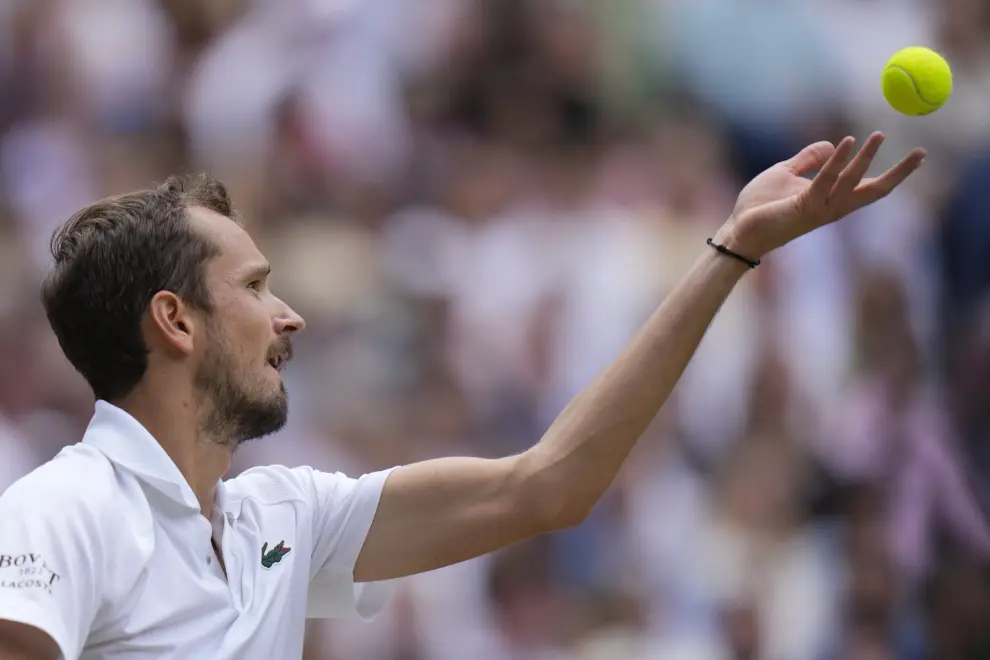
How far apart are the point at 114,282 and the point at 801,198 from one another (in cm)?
128

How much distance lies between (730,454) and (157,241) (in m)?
3.96

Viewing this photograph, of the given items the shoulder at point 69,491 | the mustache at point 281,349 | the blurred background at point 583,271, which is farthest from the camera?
the blurred background at point 583,271

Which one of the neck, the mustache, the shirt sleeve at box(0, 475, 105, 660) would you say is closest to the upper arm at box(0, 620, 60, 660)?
the shirt sleeve at box(0, 475, 105, 660)

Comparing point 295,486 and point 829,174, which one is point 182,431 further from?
point 829,174

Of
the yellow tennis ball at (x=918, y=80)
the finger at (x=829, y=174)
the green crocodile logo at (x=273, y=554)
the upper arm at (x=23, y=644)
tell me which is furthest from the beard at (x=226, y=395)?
the yellow tennis ball at (x=918, y=80)

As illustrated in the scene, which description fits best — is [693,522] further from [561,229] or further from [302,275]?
[302,275]

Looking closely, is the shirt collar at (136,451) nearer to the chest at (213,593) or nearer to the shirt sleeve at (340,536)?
the chest at (213,593)

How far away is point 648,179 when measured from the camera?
22.0ft

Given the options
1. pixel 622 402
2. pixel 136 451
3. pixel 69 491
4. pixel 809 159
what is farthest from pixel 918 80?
pixel 69 491

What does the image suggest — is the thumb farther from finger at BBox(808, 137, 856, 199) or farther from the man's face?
the man's face

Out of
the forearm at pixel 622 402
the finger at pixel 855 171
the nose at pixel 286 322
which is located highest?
the finger at pixel 855 171

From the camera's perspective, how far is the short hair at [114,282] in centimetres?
262

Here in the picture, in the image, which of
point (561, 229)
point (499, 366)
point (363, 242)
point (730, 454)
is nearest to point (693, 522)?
point (730, 454)

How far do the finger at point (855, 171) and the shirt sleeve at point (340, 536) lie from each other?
1060 millimetres
